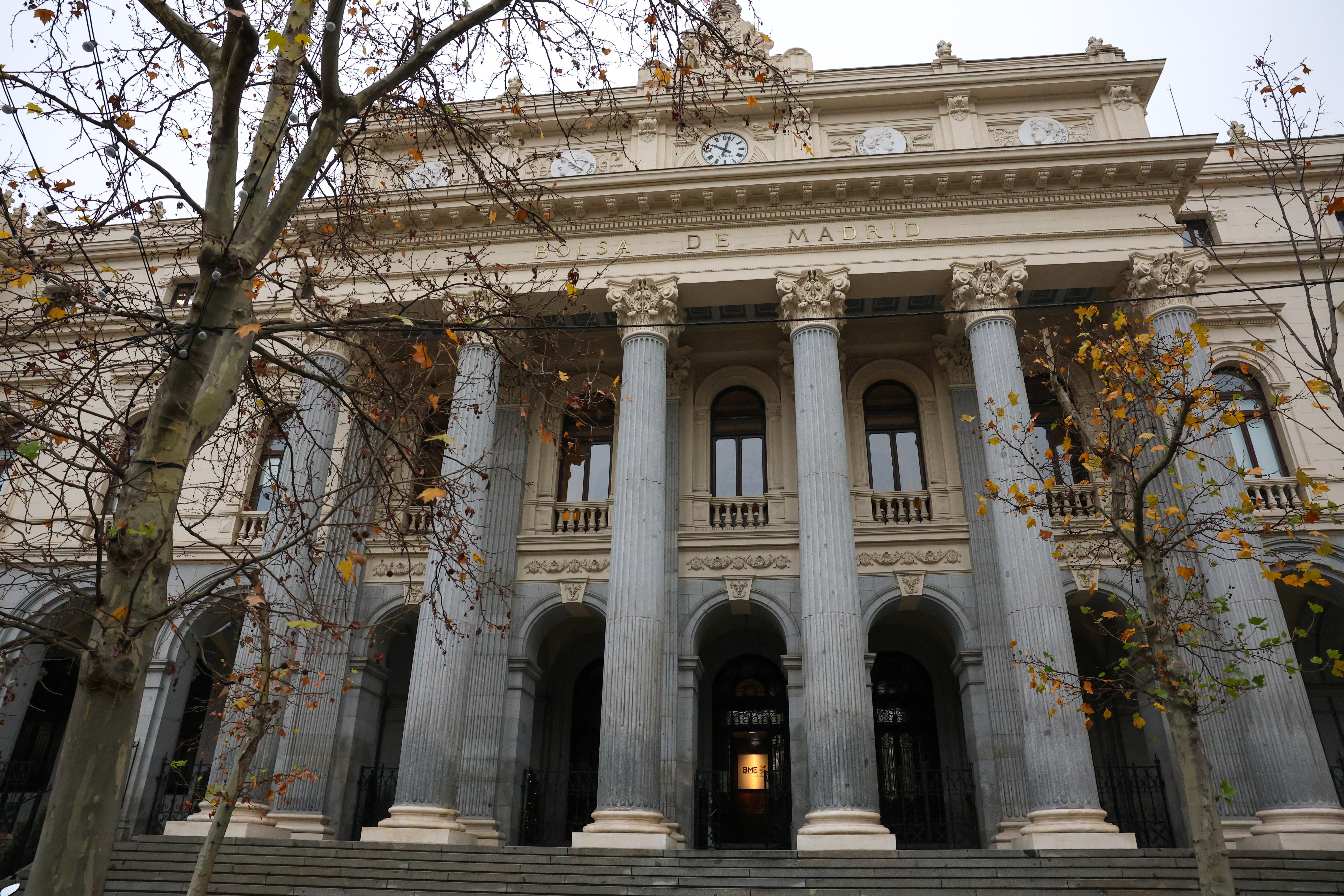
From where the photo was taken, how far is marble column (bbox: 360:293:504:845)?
546 inches

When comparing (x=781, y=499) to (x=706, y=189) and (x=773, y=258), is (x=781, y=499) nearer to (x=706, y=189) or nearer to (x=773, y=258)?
(x=773, y=258)

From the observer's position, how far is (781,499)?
60.8 ft

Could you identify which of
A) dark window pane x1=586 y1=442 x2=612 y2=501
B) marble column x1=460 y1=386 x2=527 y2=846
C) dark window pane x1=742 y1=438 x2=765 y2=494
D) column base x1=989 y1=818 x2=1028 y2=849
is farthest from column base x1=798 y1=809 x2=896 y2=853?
dark window pane x1=586 y1=442 x2=612 y2=501

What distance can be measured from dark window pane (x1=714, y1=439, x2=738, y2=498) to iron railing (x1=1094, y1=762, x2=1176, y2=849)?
28.3 ft

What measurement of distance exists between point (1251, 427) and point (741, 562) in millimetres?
10789

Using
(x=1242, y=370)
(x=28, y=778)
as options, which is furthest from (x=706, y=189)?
(x=28, y=778)

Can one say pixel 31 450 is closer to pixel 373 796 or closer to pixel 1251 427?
pixel 373 796

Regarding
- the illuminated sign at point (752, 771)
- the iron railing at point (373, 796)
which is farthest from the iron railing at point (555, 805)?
the illuminated sign at point (752, 771)

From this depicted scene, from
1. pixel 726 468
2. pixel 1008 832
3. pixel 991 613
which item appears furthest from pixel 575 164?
pixel 1008 832

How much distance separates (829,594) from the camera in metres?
14.6

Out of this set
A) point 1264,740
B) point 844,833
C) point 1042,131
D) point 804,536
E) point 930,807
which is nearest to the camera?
point 844,833

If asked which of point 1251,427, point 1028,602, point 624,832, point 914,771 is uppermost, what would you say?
point 1251,427

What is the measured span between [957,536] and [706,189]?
26.7 ft

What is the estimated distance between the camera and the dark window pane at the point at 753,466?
19.2 m
